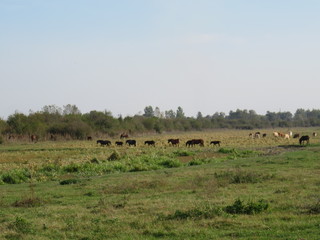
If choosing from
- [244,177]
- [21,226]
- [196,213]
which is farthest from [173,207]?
[244,177]

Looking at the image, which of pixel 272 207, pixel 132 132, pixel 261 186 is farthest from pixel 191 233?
pixel 132 132

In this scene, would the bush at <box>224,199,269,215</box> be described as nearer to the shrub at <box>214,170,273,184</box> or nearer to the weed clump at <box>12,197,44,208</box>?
the shrub at <box>214,170,273,184</box>

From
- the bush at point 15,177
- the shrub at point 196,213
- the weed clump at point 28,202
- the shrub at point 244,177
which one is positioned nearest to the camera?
the shrub at point 196,213

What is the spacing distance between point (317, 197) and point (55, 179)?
13.8 metres

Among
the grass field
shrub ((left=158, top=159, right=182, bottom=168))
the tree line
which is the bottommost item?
the grass field

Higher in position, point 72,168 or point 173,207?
point 72,168

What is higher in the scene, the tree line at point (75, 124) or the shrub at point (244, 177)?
the tree line at point (75, 124)

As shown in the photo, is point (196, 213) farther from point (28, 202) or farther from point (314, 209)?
point (28, 202)

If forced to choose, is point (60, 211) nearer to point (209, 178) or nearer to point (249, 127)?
point (209, 178)

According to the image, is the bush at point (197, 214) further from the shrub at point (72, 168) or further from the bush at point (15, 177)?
the shrub at point (72, 168)

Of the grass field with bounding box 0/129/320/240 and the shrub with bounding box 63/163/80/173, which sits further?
the shrub with bounding box 63/163/80/173

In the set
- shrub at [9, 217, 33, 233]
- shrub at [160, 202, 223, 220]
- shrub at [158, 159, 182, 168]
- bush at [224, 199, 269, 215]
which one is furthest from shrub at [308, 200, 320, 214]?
shrub at [158, 159, 182, 168]

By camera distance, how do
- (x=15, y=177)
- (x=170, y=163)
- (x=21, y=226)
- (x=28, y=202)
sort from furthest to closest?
(x=170, y=163)
(x=15, y=177)
(x=28, y=202)
(x=21, y=226)

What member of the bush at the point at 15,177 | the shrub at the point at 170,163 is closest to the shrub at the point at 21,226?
the bush at the point at 15,177
